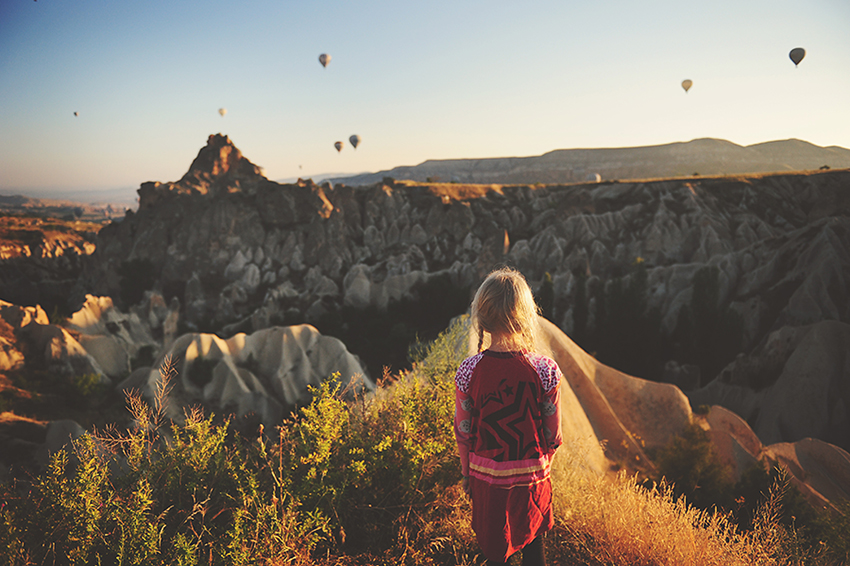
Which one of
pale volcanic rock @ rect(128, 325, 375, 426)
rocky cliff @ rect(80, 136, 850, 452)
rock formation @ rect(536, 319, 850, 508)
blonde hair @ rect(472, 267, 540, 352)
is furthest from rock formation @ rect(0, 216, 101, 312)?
blonde hair @ rect(472, 267, 540, 352)

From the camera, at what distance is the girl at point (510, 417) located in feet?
6.91

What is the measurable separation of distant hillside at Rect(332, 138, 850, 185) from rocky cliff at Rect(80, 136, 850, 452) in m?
46.4

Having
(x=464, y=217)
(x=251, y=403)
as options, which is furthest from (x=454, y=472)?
(x=464, y=217)

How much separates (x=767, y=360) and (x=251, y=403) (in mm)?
21386

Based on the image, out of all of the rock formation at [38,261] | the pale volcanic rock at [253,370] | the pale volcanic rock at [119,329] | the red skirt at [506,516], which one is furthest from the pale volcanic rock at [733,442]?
the rock formation at [38,261]

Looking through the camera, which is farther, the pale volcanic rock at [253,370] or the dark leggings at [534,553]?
the pale volcanic rock at [253,370]

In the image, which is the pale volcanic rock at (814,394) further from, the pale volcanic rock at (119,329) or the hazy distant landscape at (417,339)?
the pale volcanic rock at (119,329)

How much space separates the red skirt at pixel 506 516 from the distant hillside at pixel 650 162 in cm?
9330

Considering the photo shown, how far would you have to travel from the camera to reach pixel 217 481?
297 cm

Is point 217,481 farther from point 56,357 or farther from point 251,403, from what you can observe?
point 56,357

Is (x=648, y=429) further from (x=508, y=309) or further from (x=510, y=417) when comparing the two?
(x=508, y=309)

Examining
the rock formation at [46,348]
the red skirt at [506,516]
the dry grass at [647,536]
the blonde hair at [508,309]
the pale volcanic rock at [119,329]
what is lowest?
the pale volcanic rock at [119,329]

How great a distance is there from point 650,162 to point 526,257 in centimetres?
8855

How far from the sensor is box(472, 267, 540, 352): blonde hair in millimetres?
2088
